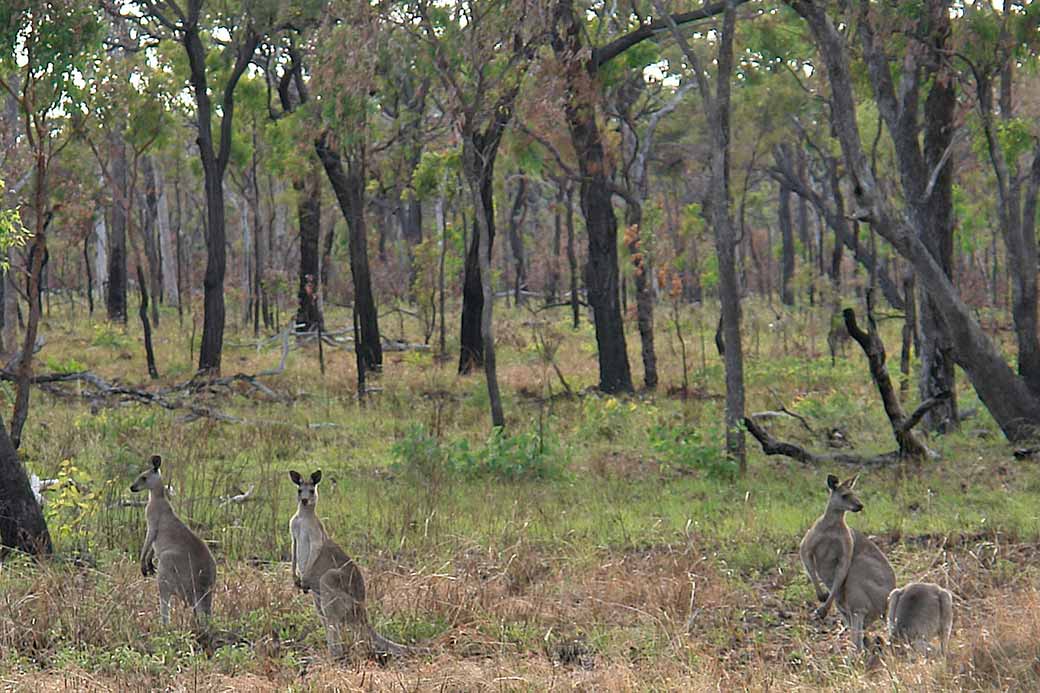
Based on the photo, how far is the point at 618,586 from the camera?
7.99 m

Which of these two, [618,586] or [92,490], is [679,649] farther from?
[92,490]

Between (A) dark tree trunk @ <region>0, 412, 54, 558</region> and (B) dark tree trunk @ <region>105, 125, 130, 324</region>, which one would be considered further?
(B) dark tree trunk @ <region>105, 125, 130, 324</region>

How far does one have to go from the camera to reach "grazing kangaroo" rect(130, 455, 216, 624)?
708 cm

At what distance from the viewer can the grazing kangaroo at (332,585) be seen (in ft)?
21.7

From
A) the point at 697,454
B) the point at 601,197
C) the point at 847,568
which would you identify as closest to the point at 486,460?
the point at 697,454

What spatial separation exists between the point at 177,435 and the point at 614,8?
Result: 9.76 meters

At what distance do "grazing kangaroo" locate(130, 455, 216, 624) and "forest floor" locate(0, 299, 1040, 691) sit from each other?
0.12 meters

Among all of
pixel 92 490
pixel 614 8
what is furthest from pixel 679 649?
pixel 614 8

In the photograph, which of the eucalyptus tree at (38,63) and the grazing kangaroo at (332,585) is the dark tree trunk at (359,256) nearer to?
the eucalyptus tree at (38,63)

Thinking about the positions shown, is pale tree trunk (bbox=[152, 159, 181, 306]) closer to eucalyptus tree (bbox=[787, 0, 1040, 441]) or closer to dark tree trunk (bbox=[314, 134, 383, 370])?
dark tree trunk (bbox=[314, 134, 383, 370])

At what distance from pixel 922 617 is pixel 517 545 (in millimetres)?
3302

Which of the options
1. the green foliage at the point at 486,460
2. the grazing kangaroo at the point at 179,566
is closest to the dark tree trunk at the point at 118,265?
the green foliage at the point at 486,460

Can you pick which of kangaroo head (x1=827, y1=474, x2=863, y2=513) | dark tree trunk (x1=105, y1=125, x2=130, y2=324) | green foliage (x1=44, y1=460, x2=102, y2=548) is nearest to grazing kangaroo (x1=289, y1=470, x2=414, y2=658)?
kangaroo head (x1=827, y1=474, x2=863, y2=513)

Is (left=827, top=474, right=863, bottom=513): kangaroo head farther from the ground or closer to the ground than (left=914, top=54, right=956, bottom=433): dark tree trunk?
closer to the ground
